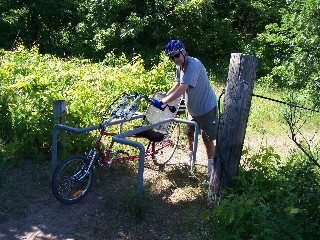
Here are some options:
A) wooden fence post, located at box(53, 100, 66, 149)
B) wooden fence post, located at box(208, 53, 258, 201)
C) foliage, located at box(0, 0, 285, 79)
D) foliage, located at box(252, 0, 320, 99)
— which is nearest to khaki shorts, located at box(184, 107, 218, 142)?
wooden fence post, located at box(208, 53, 258, 201)

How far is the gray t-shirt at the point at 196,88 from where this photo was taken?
14.5 ft

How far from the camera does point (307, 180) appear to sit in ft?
10.6

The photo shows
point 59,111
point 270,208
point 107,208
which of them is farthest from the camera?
point 59,111

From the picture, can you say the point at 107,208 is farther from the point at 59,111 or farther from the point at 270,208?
the point at 270,208

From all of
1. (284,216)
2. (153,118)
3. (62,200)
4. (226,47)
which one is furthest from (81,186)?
(226,47)

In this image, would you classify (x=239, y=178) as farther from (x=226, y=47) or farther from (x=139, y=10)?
(x=226, y=47)

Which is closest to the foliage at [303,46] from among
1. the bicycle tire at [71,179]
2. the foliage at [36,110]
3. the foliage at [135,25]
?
the foliage at [135,25]

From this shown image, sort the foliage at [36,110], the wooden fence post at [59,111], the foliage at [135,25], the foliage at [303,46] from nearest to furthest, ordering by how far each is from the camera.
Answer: the wooden fence post at [59,111] → the foliage at [36,110] → the foliage at [303,46] → the foliage at [135,25]

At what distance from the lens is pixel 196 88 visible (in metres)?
4.61

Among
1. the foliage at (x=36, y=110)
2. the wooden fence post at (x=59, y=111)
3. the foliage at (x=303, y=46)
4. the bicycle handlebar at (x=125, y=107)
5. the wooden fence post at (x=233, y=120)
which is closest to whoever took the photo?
the wooden fence post at (x=233, y=120)

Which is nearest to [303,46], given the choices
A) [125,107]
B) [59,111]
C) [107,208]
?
[125,107]

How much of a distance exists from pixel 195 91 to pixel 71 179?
5.89ft

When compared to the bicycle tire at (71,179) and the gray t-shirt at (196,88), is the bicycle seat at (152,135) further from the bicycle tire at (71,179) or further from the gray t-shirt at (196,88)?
the bicycle tire at (71,179)

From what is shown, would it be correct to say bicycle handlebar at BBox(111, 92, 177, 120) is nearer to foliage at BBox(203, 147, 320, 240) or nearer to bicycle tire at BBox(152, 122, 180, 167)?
bicycle tire at BBox(152, 122, 180, 167)
